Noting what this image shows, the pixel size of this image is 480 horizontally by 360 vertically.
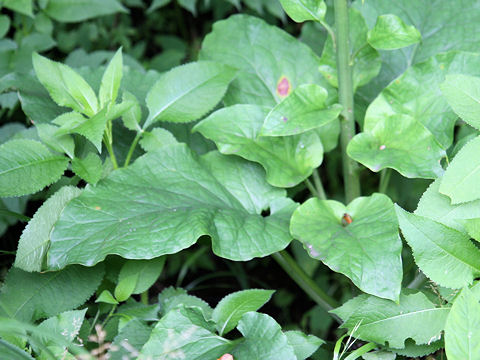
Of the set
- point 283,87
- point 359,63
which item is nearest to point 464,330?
point 359,63

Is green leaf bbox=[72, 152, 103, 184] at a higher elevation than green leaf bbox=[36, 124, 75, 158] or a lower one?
lower

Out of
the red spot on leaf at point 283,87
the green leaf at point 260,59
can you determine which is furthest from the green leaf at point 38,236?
the red spot on leaf at point 283,87

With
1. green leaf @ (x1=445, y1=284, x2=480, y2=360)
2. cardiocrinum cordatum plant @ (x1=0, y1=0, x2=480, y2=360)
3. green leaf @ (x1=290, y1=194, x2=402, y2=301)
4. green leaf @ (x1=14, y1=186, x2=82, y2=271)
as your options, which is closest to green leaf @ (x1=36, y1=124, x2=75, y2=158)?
cardiocrinum cordatum plant @ (x1=0, y1=0, x2=480, y2=360)

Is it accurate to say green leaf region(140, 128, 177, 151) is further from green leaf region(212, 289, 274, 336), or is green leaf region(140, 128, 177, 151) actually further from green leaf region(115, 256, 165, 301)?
green leaf region(212, 289, 274, 336)

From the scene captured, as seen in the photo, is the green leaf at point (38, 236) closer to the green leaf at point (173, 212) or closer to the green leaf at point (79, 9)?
the green leaf at point (173, 212)

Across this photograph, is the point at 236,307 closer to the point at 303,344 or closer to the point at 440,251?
the point at 303,344

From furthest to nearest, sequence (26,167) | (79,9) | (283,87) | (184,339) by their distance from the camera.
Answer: (79,9) < (283,87) < (26,167) < (184,339)

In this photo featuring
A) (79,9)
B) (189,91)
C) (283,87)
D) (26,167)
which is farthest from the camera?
(79,9)
